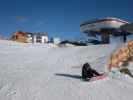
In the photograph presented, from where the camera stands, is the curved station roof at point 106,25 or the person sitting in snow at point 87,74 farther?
the curved station roof at point 106,25

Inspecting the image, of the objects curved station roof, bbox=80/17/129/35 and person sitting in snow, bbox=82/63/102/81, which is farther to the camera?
curved station roof, bbox=80/17/129/35

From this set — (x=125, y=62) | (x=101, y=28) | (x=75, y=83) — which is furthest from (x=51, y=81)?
(x=101, y=28)

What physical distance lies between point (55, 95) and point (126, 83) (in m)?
4.90

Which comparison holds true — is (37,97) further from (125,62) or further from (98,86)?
(125,62)

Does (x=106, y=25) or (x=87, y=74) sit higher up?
(x=106, y=25)

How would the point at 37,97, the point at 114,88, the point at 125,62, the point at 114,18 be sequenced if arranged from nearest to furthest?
1. the point at 37,97
2. the point at 114,88
3. the point at 125,62
4. the point at 114,18

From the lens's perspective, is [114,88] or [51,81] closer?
[114,88]

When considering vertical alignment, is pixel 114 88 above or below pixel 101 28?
below

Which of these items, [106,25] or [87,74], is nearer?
[87,74]

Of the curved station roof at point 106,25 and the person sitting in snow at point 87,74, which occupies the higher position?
the curved station roof at point 106,25

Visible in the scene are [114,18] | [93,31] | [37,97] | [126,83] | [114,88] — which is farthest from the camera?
[93,31]

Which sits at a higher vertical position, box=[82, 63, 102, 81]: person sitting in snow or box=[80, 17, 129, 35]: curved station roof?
box=[80, 17, 129, 35]: curved station roof

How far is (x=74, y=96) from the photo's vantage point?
38.9 feet

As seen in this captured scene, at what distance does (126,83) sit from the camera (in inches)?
576
